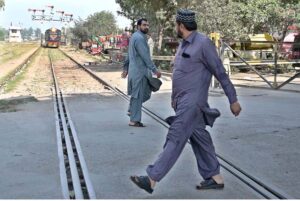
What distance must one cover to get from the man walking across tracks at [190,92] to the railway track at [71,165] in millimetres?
621

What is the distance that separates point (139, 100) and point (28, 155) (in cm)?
266

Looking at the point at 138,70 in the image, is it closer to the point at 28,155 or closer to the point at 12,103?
the point at 28,155

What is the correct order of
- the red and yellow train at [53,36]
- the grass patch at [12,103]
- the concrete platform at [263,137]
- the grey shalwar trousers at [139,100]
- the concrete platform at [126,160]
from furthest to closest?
the red and yellow train at [53,36] → the grass patch at [12,103] → the grey shalwar trousers at [139,100] → the concrete platform at [263,137] → the concrete platform at [126,160]

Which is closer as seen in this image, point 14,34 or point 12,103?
point 12,103

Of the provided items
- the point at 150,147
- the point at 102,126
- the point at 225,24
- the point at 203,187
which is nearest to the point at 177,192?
the point at 203,187

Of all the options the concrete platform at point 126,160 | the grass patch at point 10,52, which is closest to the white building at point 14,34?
the grass patch at point 10,52

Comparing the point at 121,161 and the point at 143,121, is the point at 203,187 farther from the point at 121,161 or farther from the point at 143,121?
the point at 143,121

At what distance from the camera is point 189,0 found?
28578mm

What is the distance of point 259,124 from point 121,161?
370cm

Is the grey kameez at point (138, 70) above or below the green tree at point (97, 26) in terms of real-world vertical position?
above

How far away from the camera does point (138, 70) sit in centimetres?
920

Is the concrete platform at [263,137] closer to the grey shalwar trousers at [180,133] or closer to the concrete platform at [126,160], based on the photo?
the concrete platform at [126,160]

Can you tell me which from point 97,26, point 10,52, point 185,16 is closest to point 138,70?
point 185,16

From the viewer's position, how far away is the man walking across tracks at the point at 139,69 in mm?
9047
